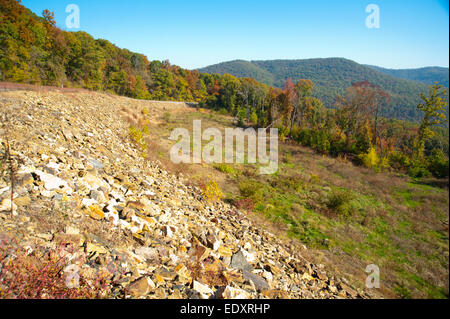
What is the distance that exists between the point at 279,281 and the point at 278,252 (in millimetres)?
1343

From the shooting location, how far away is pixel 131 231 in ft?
12.4

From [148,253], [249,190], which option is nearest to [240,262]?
[148,253]

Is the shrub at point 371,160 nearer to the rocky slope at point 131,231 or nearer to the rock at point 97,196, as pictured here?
the rocky slope at point 131,231

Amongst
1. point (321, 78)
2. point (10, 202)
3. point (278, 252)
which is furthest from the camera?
point (321, 78)

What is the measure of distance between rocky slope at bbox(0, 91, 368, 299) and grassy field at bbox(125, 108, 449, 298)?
870mm

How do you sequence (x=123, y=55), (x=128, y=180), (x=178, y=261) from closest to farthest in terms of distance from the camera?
(x=178, y=261) → (x=128, y=180) → (x=123, y=55)

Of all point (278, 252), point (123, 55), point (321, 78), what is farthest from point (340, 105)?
point (123, 55)

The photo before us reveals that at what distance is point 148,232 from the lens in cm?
401

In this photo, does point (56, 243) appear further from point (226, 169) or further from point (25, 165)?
point (226, 169)

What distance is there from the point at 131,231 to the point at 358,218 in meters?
8.39

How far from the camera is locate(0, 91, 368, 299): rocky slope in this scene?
2.88 m

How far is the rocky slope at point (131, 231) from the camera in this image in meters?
2.88

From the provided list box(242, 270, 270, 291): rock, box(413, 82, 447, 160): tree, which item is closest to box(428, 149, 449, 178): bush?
box(242, 270, 270, 291): rock

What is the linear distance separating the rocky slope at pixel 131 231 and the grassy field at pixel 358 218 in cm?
87
